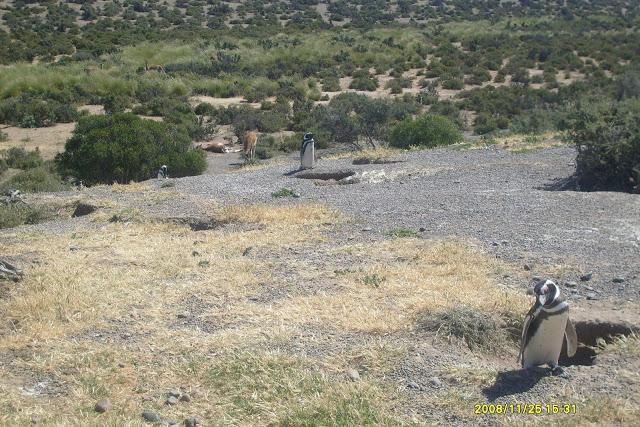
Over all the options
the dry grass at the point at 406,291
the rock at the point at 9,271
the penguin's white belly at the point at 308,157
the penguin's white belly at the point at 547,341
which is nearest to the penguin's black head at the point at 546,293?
the penguin's white belly at the point at 547,341

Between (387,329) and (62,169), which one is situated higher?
(387,329)

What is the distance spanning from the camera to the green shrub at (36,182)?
17578mm

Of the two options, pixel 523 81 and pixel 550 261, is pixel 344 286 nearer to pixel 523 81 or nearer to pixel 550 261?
pixel 550 261

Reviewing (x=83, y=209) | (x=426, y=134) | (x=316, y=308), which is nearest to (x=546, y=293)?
(x=316, y=308)

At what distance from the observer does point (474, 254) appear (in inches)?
351

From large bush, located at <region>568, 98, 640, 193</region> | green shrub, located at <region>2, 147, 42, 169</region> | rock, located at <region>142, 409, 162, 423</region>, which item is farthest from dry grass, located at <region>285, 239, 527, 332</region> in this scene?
green shrub, located at <region>2, 147, 42, 169</region>

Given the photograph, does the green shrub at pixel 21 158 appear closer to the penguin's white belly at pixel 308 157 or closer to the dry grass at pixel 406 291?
the penguin's white belly at pixel 308 157

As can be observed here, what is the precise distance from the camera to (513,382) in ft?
18.1

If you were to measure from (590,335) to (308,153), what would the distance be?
9.76 metres

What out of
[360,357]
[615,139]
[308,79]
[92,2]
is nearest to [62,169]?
[615,139]

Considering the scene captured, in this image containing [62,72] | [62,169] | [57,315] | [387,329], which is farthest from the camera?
[62,72]

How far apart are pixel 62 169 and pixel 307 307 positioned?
541 inches

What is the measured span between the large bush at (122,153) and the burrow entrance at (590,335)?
1354cm
